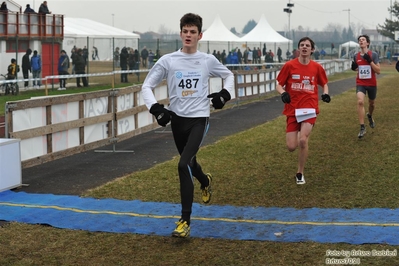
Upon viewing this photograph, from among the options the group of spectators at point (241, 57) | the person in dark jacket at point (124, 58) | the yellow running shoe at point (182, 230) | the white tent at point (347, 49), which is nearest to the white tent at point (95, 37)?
the person in dark jacket at point (124, 58)

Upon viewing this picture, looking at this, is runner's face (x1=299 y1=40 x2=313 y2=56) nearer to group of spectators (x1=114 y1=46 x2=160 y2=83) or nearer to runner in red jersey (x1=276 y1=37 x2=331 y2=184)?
runner in red jersey (x1=276 y1=37 x2=331 y2=184)

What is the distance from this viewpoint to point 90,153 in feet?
45.6

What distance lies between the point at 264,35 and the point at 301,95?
6109 centimetres

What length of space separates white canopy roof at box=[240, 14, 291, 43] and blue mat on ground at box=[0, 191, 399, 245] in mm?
60338

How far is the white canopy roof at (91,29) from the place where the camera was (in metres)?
57.3

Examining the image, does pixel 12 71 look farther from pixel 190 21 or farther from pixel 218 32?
pixel 218 32

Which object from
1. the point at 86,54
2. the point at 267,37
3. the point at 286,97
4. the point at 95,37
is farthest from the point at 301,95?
the point at 267,37

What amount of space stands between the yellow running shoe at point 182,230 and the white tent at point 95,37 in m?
34.3

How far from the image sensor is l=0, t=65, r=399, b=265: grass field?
663cm

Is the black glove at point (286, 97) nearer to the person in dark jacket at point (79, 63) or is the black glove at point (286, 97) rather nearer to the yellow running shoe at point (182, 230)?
the yellow running shoe at point (182, 230)

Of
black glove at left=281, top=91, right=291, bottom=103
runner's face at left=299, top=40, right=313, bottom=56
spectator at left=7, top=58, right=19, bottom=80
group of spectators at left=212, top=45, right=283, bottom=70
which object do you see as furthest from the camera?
group of spectators at left=212, top=45, right=283, bottom=70

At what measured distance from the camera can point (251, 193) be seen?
9.56 m

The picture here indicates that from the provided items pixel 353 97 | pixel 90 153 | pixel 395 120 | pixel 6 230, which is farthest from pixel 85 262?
pixel 353 97

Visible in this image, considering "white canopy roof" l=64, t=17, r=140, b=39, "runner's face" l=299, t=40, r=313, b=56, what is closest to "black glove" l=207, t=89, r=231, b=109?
"runner's face" l=299, t=40, r=313, b=56
